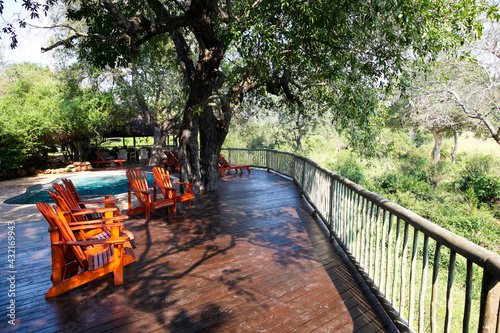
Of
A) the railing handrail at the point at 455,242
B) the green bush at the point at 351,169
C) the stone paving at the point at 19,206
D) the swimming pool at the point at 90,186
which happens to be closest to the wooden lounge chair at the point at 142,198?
the stone paving at the point at 19,206

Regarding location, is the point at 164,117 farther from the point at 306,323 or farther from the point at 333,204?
the point at 306,323

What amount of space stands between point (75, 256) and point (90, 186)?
1072cm

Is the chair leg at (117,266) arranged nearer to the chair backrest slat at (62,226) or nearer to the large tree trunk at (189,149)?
the chair backrest slat at (62,226)

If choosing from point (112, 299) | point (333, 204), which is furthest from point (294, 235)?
point (112, 299)

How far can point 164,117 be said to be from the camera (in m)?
18.1

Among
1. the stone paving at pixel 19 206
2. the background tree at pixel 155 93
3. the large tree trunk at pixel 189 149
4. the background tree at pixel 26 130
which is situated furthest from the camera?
the background tree at pixel 155 93

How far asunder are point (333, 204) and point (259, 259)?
1422 millimetres

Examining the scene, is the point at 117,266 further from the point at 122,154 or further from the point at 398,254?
the point at 122,154

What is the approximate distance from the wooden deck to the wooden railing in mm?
277

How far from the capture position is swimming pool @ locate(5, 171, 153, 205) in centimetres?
985

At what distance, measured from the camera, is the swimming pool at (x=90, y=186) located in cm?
985

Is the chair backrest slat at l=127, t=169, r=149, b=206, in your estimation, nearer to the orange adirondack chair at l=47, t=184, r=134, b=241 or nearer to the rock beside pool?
the orange adirondack chair at l=47, t=184, r=134, b=241

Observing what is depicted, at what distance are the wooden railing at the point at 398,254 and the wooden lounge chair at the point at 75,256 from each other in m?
2.53

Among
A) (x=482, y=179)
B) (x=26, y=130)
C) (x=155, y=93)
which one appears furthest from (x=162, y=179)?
(x=482, y=179)
